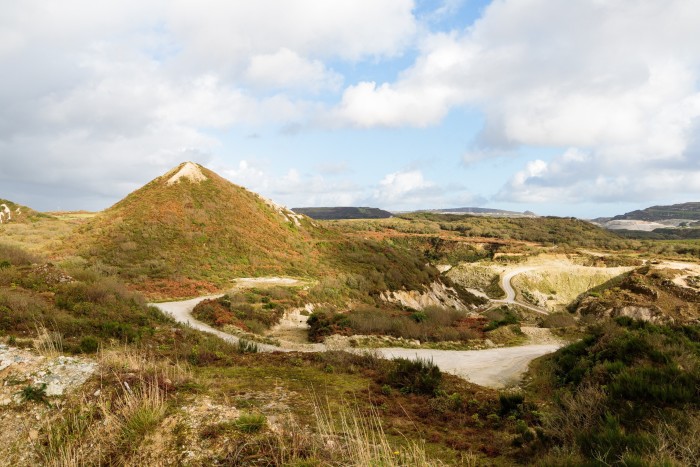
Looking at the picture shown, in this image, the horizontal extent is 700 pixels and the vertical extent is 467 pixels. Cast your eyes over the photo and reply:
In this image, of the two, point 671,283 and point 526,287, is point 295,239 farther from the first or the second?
point 671,283

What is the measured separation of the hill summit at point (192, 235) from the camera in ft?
105

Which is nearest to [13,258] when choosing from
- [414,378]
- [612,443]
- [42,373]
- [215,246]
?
[42,373]

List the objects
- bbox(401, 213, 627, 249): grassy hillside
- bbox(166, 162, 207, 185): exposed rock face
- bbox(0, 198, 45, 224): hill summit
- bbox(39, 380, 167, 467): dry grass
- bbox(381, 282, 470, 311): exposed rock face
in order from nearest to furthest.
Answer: bbox(39, 380, 167, 467): dry grass < bbox(381, 282, 470, 311): exposed rock face < bbox(166, 162, 207, 185): exposed rock face < bbox(0, 198, 45, 224): hill summit < bbox(401, 213, 627, 249): grassy hillside

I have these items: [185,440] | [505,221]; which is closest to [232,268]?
[185,440]

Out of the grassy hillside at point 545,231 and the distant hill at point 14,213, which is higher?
the distant hill at point 14,213

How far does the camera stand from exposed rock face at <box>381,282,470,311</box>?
1462 inches

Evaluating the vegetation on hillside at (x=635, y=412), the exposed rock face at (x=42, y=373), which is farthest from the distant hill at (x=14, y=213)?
the vegetation on hillside at (x=635, y=412)

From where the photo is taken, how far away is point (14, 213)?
53.8m

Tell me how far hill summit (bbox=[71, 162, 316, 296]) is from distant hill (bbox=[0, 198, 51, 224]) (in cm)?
1597

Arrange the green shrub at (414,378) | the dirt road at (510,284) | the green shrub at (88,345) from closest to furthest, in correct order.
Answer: the green shrub at (414,378), the green shrub at (88,345), the dirt road at (510,284)

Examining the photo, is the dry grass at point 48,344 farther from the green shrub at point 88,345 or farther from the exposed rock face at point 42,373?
the green shrub at point 88,345

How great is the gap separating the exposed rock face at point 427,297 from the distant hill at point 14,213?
161 feet

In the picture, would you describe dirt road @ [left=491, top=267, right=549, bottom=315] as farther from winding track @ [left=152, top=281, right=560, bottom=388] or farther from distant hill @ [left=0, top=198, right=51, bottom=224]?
distant hill @ [left=0, top=198, right=51, bottom=224]

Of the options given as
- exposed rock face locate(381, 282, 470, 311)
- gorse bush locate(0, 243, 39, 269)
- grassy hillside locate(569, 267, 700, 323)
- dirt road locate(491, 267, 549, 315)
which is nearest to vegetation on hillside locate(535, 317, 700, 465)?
grassy hillside locate(569, 267, 700, 323)
